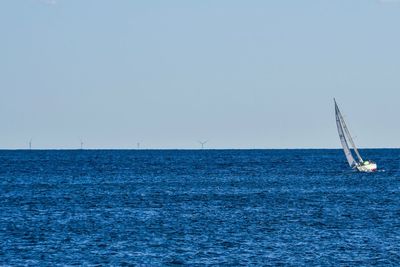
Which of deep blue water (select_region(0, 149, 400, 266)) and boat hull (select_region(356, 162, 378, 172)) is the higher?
boat hull (select_region(356, 162, 378, 172))

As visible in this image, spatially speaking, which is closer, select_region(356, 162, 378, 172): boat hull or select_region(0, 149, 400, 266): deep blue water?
select_region(0, 149, 400, 266): deep blue water

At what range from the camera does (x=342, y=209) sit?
102 metres

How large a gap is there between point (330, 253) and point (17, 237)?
24.9m

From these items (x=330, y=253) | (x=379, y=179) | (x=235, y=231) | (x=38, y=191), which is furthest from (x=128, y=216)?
(x=379, y=179)

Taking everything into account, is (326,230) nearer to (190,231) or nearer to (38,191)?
(190,231)

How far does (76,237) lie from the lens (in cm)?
7675

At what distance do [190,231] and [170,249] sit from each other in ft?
35.1

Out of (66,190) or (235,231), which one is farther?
(66,190)

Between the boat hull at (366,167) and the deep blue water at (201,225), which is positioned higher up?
the boat hull at (366,167)

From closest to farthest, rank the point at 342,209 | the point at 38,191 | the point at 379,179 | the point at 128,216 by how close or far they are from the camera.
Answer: the point at 128,216 → the point at 342,209 → the point at 38,191 → the point at 379,179

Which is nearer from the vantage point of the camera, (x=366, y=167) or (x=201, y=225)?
(x=201, y=225)

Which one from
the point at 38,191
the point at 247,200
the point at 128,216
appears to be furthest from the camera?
the point at 38,191

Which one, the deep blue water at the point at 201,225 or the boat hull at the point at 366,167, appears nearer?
the deep blue water at the point at 201,225

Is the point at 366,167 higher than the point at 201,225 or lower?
higher
